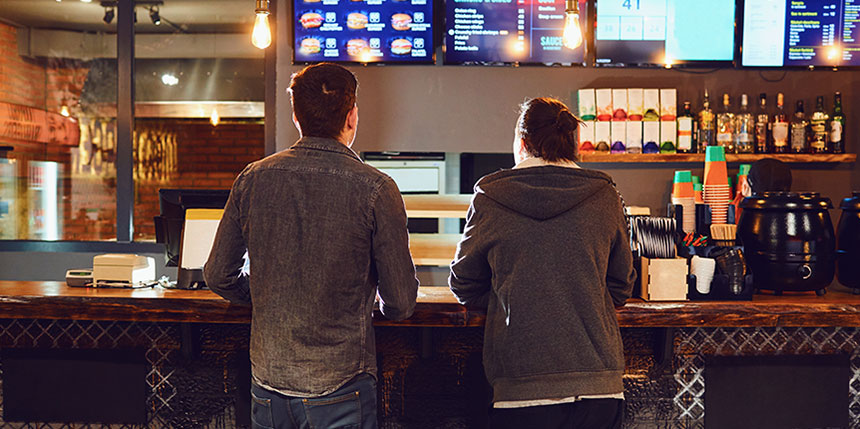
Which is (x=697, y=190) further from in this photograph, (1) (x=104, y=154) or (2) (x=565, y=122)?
(1) (x=104, y=154)

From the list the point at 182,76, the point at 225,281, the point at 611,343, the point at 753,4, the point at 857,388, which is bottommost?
the point at 857,388

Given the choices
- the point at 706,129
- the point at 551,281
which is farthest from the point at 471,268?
the point at 706,129

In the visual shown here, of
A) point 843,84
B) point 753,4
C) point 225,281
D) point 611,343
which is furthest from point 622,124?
point 225,281

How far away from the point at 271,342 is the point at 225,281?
8.4 inches

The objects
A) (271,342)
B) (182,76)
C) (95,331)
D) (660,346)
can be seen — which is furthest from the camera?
(182,76)

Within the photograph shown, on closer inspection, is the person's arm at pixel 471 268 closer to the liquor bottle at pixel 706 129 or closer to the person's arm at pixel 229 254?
the person's arm at pixel 229 254

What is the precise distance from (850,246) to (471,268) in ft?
4.55

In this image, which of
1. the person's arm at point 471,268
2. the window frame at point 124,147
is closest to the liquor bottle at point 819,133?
the person's arm at point 471,268

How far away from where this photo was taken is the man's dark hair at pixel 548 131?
5.32 feet

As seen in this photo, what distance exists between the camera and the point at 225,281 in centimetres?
162

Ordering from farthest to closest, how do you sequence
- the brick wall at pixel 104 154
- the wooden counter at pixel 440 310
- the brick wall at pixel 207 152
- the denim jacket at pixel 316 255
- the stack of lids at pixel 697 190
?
1. the brick wall at pixel 207 152
2. the brick wall at pixel 104 154
3. the stack of lids at pixel 697 190
4. the wooden counter at pixel 440 310
5. the denim jacket at pixel 316 255

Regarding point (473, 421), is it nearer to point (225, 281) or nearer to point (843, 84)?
point (225, 281)

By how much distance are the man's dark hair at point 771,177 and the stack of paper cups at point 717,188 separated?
0.11 m

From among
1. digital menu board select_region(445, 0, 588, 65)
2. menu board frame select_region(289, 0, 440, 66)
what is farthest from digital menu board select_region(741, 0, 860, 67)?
menu board frame select_region(289, 0, 440, 66)
